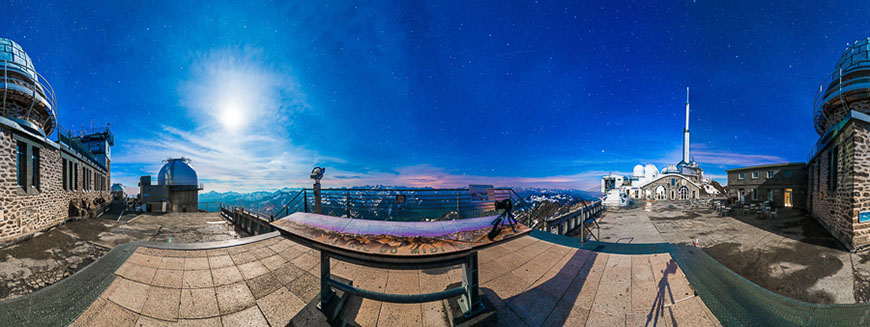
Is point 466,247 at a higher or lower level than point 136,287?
higher

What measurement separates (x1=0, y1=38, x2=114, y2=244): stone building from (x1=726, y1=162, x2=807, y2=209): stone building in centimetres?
3527

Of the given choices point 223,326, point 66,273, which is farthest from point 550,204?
point 66,273

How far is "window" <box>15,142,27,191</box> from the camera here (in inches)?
288

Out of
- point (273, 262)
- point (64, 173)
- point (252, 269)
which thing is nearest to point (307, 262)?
point (273, 262)

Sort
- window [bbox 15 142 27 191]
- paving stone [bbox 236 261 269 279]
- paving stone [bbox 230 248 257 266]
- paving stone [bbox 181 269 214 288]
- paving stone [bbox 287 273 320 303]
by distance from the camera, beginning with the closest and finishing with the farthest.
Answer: paving stone [bbox 287 273 320 303], paving stone [bbox 181 269 214 288], paving stone [bbox 236 261 269 279], paving stone [bbox 230 248 257 266], window [bbox 15 142 27 191]

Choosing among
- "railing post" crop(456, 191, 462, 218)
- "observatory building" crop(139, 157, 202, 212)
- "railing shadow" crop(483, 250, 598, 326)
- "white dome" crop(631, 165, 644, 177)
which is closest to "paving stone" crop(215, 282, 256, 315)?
"railing shadow" crop(483, 250, 598, 326)

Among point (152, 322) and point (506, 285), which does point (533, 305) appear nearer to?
point (506, 285)

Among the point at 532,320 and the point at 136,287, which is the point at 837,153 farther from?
the point at 136,287

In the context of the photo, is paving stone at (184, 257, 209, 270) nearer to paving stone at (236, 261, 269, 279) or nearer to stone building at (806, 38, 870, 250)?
paving stone at (236, 261, 269, 279)

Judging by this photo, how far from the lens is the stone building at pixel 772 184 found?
14.8m

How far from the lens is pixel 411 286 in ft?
7.22

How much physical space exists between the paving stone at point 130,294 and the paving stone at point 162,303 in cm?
5

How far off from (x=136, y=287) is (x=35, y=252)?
6.01m

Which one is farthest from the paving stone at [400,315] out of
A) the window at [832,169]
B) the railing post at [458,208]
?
the window at [832,169]
